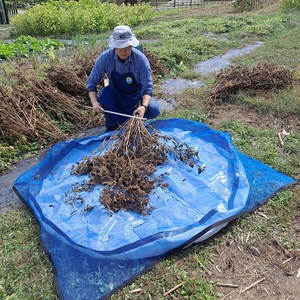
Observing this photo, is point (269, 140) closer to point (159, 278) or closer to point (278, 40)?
point (159, 278)

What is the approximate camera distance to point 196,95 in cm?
512

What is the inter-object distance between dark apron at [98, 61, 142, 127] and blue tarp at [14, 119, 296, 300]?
2.04ft

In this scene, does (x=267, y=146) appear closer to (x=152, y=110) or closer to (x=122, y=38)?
(x=152, y=110)

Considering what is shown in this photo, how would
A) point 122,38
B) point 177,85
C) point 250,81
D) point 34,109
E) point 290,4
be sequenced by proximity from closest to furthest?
1. point 122,38
2. point 34,109
3. point 250,81
4. point 177,85
5. point 290,4

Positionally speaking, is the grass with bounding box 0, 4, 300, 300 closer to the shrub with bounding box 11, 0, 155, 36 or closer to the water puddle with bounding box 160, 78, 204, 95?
the water puddle with bounding box 160, 78, 204, 95

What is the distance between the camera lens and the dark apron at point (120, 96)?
12.0ft

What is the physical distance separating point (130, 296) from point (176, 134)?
1.86 m

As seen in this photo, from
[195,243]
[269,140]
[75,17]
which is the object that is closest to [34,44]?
[75,17]

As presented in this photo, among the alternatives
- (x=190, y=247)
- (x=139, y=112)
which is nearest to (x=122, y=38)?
(x=139, y=112)

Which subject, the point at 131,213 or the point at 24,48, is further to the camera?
the point at 24,48

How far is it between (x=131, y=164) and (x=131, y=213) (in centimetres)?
47

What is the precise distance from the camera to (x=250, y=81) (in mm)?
4973

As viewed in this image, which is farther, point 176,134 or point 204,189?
point 176,134

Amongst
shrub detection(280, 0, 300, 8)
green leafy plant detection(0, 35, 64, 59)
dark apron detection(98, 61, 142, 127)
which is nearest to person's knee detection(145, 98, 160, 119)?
dark apron detection(98, 61, 142, 127)
